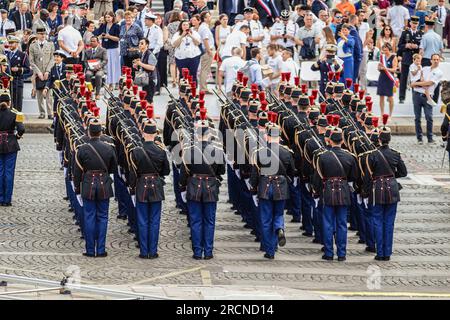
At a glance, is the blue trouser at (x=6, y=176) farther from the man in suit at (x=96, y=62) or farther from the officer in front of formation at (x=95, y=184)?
the man in suit at (x=96, y=62)

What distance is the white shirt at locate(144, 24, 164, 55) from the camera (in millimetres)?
30438

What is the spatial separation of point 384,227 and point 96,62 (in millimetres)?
12027

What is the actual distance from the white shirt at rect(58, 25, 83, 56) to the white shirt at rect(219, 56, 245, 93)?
374 centimetres

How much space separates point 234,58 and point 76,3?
21.6 ft

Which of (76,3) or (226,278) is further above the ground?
(76,3)

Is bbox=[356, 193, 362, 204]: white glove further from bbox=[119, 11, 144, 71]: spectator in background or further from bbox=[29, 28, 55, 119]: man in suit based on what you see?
bbox=[29, 28, 55, 119]: man in suit

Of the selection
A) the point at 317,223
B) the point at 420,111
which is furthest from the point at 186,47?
the point at 317,223

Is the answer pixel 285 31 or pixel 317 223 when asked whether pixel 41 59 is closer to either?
pixel 285 31

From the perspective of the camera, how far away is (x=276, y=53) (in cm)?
2859

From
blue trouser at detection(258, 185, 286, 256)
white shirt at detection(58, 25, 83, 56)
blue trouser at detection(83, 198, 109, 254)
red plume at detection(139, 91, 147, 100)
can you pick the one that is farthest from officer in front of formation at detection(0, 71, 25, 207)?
white shirt at detection(58, 25, 83, 56)
